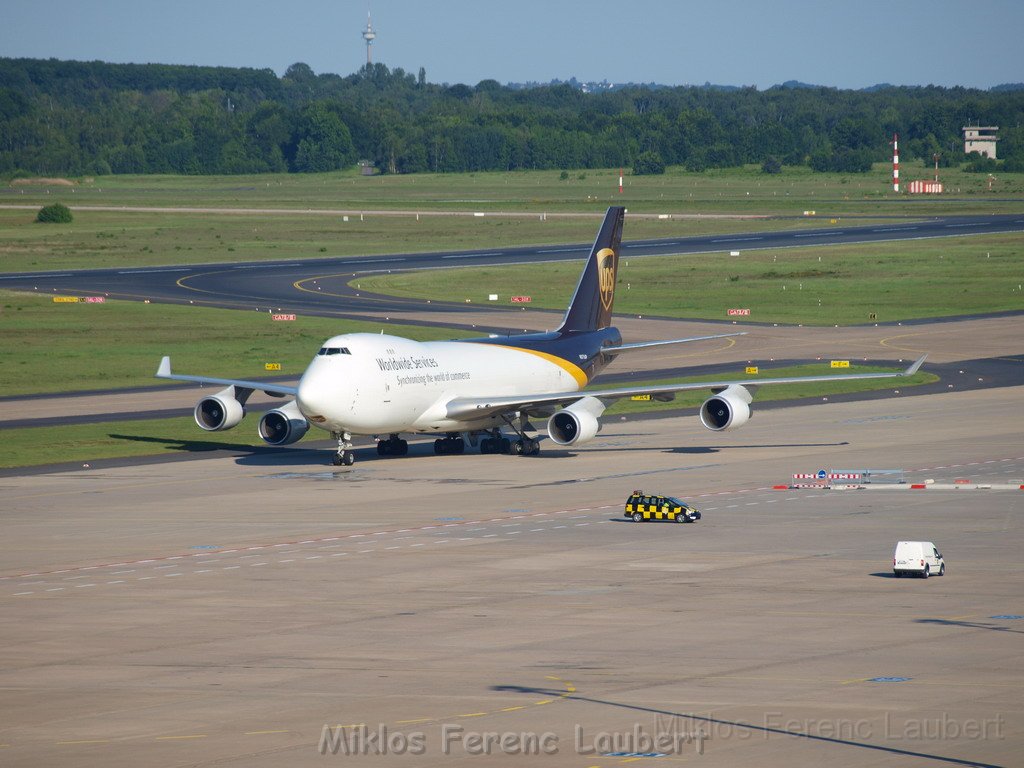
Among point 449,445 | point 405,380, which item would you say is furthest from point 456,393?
point 449,445

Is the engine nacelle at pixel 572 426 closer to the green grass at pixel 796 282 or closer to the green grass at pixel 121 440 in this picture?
the green grass at pixel 121 440

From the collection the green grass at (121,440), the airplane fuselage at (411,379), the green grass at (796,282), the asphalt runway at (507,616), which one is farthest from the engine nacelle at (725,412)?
the green grass at (796,282)

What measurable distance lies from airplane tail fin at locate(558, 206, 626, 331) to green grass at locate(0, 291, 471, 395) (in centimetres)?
2235

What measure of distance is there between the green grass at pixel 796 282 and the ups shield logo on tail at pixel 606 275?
4151 centimetres

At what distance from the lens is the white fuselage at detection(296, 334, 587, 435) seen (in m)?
57.5

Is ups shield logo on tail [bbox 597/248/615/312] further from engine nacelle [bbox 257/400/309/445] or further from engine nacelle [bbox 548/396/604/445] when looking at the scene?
engine nacelle [bbox 257/400/309/445]

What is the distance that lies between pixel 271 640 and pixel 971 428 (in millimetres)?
42947

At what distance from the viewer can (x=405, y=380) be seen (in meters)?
59.6

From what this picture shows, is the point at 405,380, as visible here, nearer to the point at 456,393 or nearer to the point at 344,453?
the point at 456,393

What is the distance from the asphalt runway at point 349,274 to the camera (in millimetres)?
119875

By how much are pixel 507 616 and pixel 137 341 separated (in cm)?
7098

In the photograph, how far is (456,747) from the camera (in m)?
25.3

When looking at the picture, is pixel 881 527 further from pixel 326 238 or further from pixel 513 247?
pixel 326 238

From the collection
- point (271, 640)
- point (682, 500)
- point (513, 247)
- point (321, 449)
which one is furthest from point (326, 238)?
point (271, 640)
